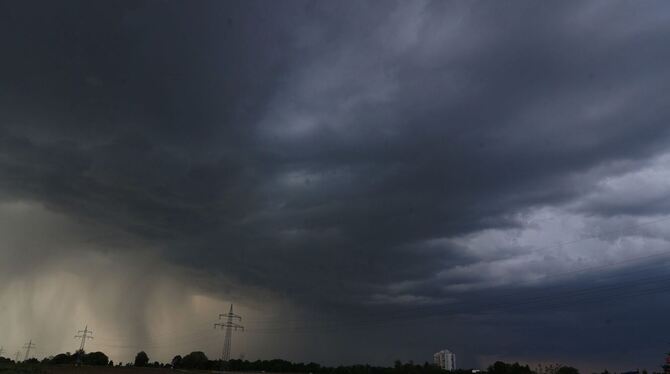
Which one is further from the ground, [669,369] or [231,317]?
[231,317]

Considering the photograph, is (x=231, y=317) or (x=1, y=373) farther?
(x=231, y=317)

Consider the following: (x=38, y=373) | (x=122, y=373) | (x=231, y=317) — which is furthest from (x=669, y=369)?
(x=122, y=373)

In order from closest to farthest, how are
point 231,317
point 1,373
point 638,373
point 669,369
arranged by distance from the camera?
point 669,369 < point 1,373 < point 638,373 < point 231,317

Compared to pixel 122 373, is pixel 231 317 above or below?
above

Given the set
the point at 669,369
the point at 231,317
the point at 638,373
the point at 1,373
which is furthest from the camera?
the point at 231,317

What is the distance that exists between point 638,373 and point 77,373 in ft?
608

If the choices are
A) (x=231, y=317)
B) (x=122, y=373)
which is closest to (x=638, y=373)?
(x=231, y=317)

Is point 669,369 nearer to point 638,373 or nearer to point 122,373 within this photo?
point 638,373

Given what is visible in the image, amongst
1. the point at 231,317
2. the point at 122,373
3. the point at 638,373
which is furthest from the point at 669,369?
the point at 122,373

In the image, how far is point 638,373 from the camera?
166 m

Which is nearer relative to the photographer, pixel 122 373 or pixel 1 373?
pixel 1 373

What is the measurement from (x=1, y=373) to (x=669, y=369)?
172m

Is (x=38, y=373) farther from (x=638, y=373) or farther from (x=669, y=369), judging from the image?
(x=638, y=373)

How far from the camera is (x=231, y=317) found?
192 meters
